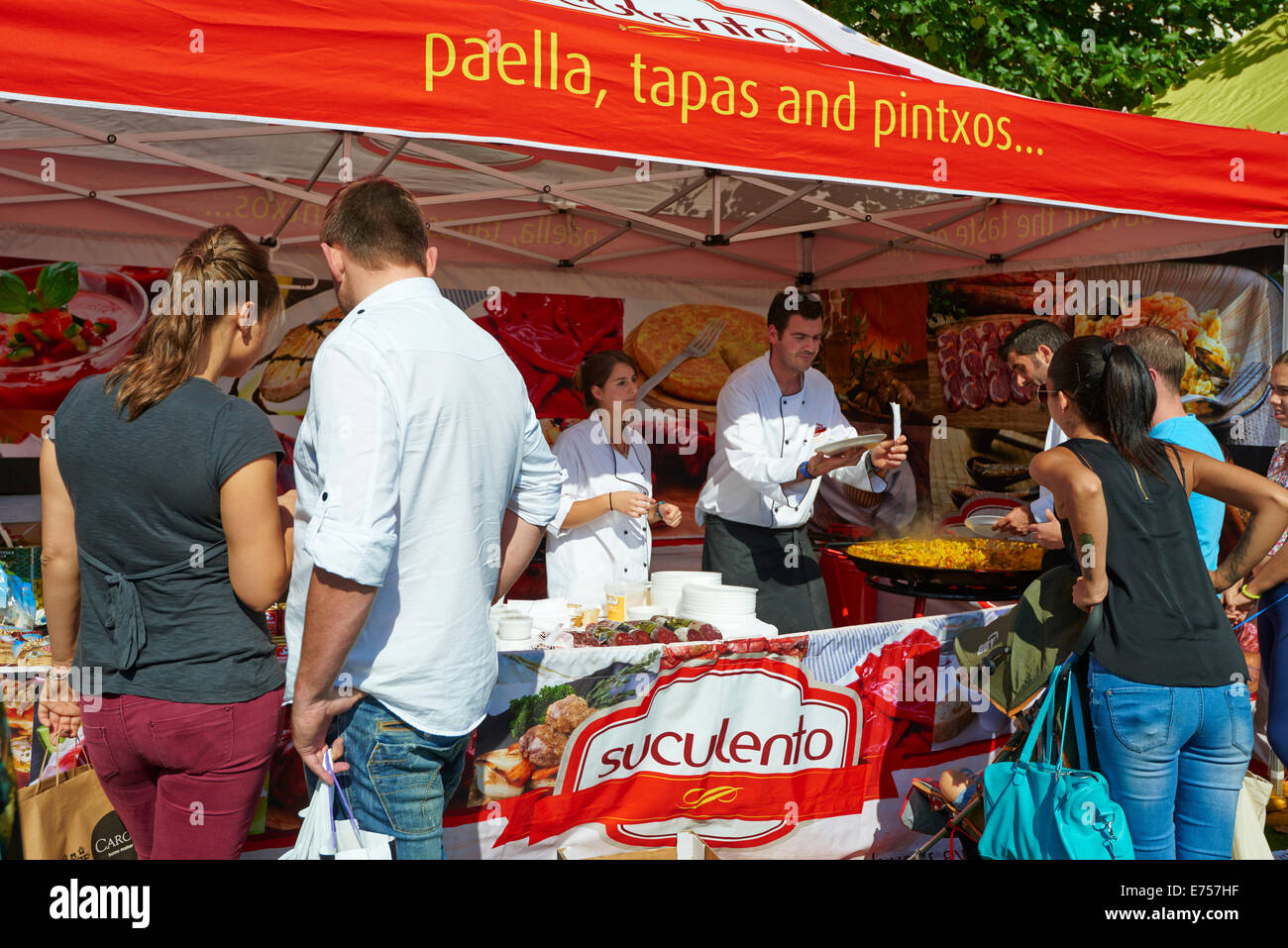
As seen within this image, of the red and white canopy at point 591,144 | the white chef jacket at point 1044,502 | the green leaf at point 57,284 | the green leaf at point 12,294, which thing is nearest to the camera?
the red and white canopy at point 591,144

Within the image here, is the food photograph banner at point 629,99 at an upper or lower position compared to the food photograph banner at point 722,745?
upper

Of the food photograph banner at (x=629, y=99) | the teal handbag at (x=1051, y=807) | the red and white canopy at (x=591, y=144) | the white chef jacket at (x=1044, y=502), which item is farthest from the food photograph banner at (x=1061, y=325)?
the teal handbag at (x=1051, y=807)

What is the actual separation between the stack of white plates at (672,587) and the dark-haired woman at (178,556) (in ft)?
5.89

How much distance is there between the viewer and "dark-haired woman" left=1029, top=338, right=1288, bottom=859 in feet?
8.50

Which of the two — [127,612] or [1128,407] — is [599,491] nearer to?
[1128,407]

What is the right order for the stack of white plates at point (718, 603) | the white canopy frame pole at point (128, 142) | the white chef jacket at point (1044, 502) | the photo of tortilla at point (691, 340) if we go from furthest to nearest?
the photo of tortilla at point (691, 340) → the white chef jacket at point (1044, 502) → the white canopy frame pole at point (128, 142) → the stack of white plates at point (718, 603)

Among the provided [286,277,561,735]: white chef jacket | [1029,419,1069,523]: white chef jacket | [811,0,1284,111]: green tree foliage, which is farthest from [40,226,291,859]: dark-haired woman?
[811,0,1284,111]: green tree foliage

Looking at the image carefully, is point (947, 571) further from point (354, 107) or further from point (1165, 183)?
point (354, 107)

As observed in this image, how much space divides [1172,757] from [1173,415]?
121cm

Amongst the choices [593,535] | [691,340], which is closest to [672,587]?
[593,535]

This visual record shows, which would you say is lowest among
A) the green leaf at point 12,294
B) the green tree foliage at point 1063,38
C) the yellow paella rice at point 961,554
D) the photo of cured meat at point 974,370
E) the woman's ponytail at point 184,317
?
the yellow paella rice at point 961,554

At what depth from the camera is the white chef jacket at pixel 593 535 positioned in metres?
4.14

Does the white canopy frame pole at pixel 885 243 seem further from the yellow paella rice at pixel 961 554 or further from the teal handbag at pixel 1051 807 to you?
the teal handbag at pixel 1051 807

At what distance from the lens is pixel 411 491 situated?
6.25 feet
